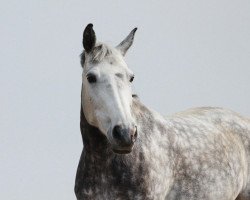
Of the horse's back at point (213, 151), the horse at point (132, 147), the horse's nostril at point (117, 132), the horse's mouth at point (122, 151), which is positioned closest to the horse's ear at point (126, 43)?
the horse at point (132, 147)

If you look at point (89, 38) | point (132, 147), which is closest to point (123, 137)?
point (132, 147)

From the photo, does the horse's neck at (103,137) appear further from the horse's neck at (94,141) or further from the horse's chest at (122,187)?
the horse's chest at (122,187)

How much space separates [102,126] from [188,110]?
3.32 m

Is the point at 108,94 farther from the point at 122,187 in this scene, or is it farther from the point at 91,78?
the point at 122,187

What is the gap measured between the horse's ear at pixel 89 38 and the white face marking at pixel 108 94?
27 centimetres

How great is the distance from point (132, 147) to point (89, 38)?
1.74 meters

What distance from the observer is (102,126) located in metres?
9.87

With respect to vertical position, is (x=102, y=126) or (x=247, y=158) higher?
(x=102, y=126)

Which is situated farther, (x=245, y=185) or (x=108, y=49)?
(x=245, y=185)

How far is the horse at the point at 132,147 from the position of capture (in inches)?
385

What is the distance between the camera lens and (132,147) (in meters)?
9.49

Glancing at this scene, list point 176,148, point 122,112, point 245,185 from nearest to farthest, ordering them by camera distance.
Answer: point 122,112 → point 176,148 → point 245,185

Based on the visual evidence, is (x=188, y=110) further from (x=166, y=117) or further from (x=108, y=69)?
(x=108, y=69)

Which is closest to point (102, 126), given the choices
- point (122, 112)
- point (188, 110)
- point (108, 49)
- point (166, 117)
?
point (122, 112)
